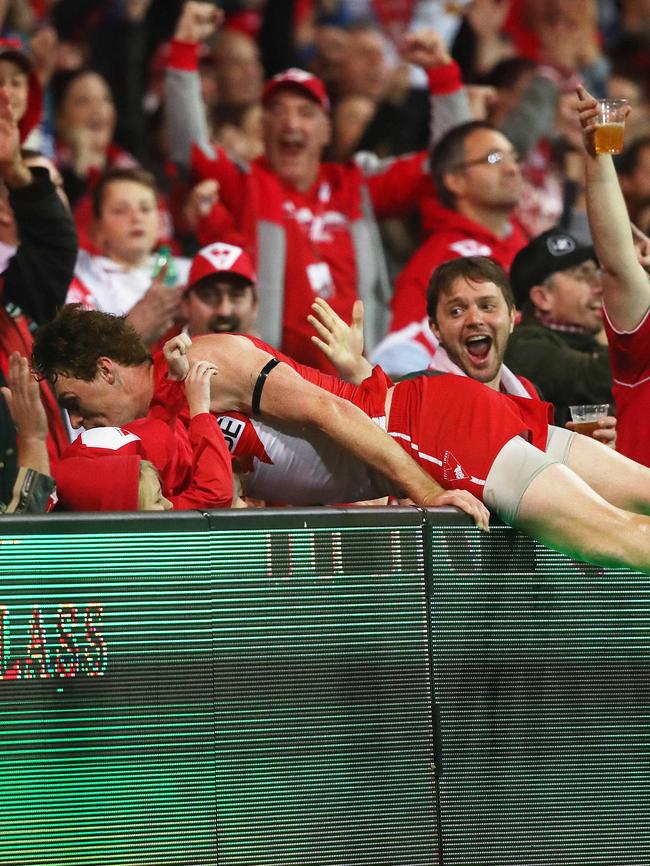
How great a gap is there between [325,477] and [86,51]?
17.5 feet

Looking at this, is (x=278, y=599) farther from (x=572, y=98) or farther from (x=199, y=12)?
(x=572, y=98)

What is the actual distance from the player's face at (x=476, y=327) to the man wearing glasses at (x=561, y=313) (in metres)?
0.77

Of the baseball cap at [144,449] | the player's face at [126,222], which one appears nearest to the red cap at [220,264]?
the player's face at [126,222]

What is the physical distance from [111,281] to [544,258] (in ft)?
6.48

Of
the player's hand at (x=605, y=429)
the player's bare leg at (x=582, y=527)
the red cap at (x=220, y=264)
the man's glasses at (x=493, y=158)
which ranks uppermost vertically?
the man's glasses at (x=493, y=158)

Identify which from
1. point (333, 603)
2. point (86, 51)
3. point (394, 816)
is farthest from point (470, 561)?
point (86, 51)

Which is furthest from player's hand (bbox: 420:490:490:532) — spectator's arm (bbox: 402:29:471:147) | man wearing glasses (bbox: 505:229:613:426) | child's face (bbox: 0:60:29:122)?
spectator's arm (bbox: 402:29:471:147)

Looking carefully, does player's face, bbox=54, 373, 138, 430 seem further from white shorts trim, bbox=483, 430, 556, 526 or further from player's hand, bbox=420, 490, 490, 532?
white shorts trim, bbox=483, 430, 556, 526

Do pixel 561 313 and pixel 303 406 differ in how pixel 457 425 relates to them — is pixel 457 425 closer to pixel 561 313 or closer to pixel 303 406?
pixel 303 406

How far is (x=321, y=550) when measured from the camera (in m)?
3.64

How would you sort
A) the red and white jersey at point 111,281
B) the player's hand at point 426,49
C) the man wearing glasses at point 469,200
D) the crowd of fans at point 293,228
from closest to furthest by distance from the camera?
the crowd of fans at point 293,228 < the red and white jersey at point 111,281 < the man wearing glasses at point 469,200 < the player's hand at point 426,49

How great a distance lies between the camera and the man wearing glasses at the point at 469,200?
23.0ft

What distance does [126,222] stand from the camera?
6680 mm

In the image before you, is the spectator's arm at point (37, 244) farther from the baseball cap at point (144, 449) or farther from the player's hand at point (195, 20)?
the player's hand at point (195, 20)
